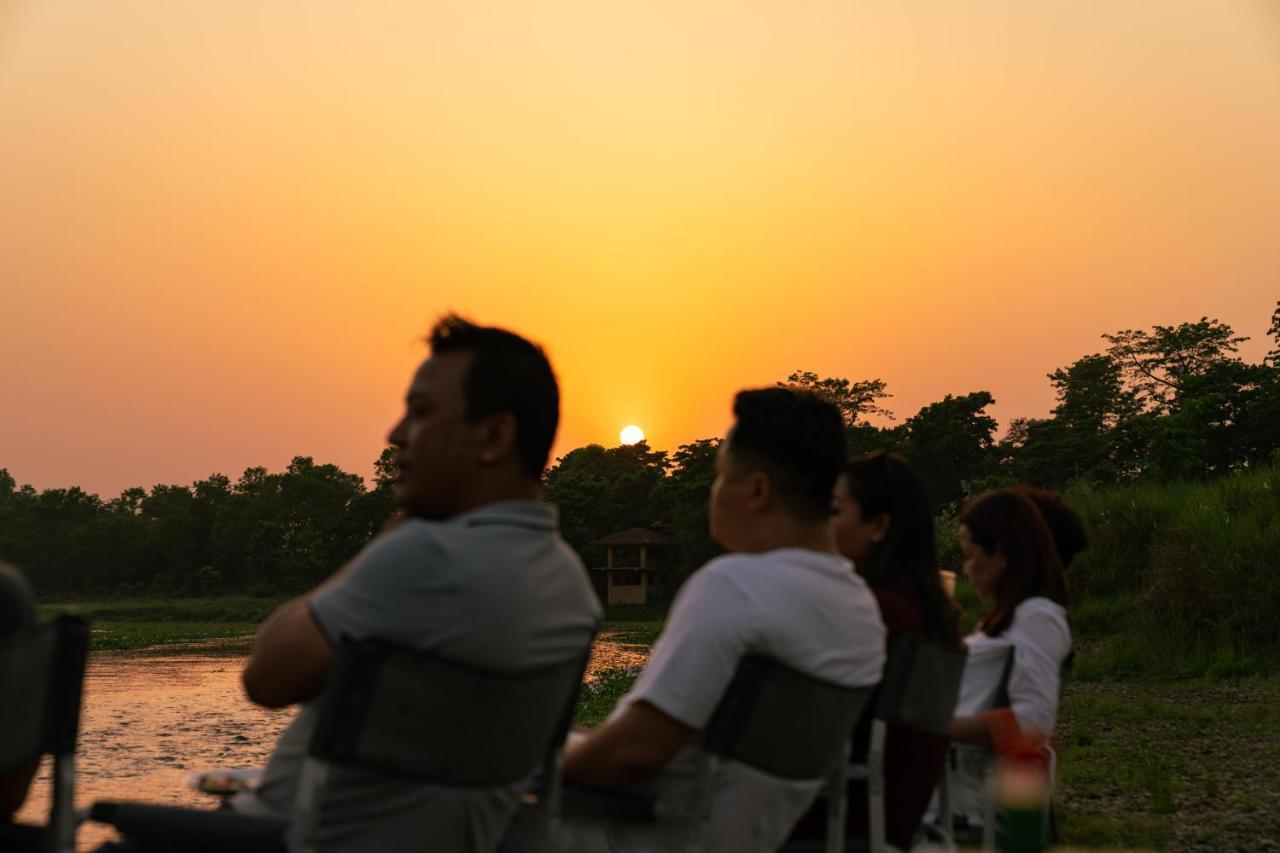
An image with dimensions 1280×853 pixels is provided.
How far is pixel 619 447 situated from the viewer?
356 feet

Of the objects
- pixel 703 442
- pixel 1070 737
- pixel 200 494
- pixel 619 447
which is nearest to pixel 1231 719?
pixel 1070 737

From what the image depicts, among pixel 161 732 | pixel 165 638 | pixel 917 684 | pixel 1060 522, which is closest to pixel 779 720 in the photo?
pixel 917 684

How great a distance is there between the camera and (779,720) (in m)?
2.59

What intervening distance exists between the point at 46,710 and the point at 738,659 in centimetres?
120

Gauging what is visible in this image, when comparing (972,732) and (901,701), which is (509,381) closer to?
(901,701)

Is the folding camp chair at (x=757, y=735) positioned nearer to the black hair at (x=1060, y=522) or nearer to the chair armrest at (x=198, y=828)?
the chair armrest at (x=198, y=828)

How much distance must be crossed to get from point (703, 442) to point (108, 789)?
6463 centimetres

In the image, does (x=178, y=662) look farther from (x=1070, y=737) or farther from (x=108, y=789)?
(x=1070, y=737)

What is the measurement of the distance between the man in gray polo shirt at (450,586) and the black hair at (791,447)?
460 mm

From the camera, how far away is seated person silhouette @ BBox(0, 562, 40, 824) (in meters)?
2.24

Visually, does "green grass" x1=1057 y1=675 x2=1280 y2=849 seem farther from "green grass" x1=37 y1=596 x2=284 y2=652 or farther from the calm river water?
"green grass" x1=37 y1=596 x2=284 y2=652

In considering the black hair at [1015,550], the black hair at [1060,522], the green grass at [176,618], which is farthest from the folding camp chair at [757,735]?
the green grass at [176,618]

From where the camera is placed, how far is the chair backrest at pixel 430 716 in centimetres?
205

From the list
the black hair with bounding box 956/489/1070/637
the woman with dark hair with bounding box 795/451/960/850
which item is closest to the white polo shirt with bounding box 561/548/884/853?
Result: the woman with dark hair with bounding box 795/451/960/850
